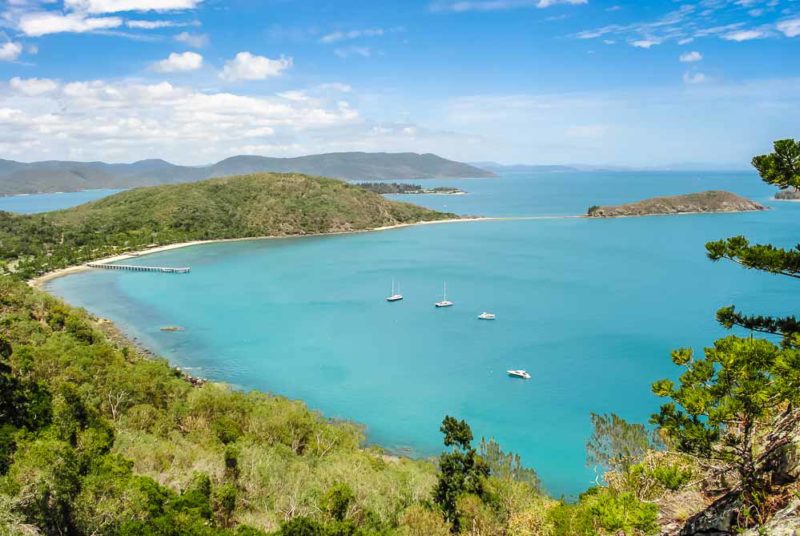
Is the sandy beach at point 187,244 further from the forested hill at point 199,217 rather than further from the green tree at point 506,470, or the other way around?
the green tree at point 506,470

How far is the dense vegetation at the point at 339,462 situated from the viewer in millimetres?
7418

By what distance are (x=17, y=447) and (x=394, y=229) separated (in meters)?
128

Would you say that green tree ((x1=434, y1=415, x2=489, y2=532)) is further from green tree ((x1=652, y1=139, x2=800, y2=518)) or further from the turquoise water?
green tree ((x1=652, y1=139, x2=800, y2=518))

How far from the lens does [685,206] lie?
513ft

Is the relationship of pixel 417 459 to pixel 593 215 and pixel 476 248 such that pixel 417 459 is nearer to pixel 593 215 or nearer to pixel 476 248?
pixel 476 248

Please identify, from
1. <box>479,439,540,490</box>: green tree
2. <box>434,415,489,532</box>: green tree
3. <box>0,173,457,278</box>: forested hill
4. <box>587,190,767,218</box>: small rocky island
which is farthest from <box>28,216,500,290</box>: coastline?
<box>434,415,489,532</box>: green tree

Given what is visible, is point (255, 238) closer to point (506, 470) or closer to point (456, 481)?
point (506, 470)

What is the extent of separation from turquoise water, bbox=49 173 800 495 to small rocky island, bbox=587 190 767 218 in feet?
152

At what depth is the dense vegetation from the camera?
7.42 meters

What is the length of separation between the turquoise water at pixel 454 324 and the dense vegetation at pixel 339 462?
7.41 meters

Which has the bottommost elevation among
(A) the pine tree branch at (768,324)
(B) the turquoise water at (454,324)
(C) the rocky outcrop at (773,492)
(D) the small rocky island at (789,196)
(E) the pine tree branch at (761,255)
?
(B) the turquoise water at (454,324)

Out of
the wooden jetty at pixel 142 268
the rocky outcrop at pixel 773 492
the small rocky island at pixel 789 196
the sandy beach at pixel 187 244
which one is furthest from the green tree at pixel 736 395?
the small rocky island at pixel 789 196

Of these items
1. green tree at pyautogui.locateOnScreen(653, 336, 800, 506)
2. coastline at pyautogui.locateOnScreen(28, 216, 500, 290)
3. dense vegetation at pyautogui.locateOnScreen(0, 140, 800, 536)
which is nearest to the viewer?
green tree at pyautogui.locateOnScreen(653, 336, 800, 506)

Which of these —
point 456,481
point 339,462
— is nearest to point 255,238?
point 339,462
